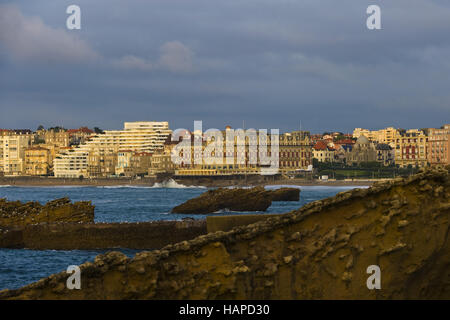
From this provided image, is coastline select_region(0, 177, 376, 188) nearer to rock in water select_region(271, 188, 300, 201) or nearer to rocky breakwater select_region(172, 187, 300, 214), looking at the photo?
rock in water select_region(271, 188, 300, 201)

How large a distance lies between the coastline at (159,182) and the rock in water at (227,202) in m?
77.3

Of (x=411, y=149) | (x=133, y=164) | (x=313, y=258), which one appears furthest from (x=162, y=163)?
(x=313, y=258)

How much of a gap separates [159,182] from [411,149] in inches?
2623

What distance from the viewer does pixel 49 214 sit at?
35219 millimetres

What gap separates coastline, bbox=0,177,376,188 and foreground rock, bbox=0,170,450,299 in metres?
132

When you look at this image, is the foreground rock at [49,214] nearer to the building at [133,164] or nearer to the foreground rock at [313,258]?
the foreground rock at [313,258]

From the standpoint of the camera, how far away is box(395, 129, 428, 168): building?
18575 centimetres

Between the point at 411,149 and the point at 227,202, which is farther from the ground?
the point at 411,149

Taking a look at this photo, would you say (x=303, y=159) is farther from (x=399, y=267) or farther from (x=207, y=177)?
(x=399, y=267)

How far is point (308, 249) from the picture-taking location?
8992 millimetres

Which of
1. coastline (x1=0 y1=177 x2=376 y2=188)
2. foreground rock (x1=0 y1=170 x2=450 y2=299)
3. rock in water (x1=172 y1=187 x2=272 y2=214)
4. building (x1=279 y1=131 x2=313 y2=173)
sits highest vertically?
building (x1=279 y1=131 x2=313 y2=173)

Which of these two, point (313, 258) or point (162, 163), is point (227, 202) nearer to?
point (313, 258)

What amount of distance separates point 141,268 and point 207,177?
494 ft

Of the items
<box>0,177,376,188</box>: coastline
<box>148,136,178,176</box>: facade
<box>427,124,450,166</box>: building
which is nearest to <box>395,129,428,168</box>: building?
<box>427,124,450,166</box>: building
